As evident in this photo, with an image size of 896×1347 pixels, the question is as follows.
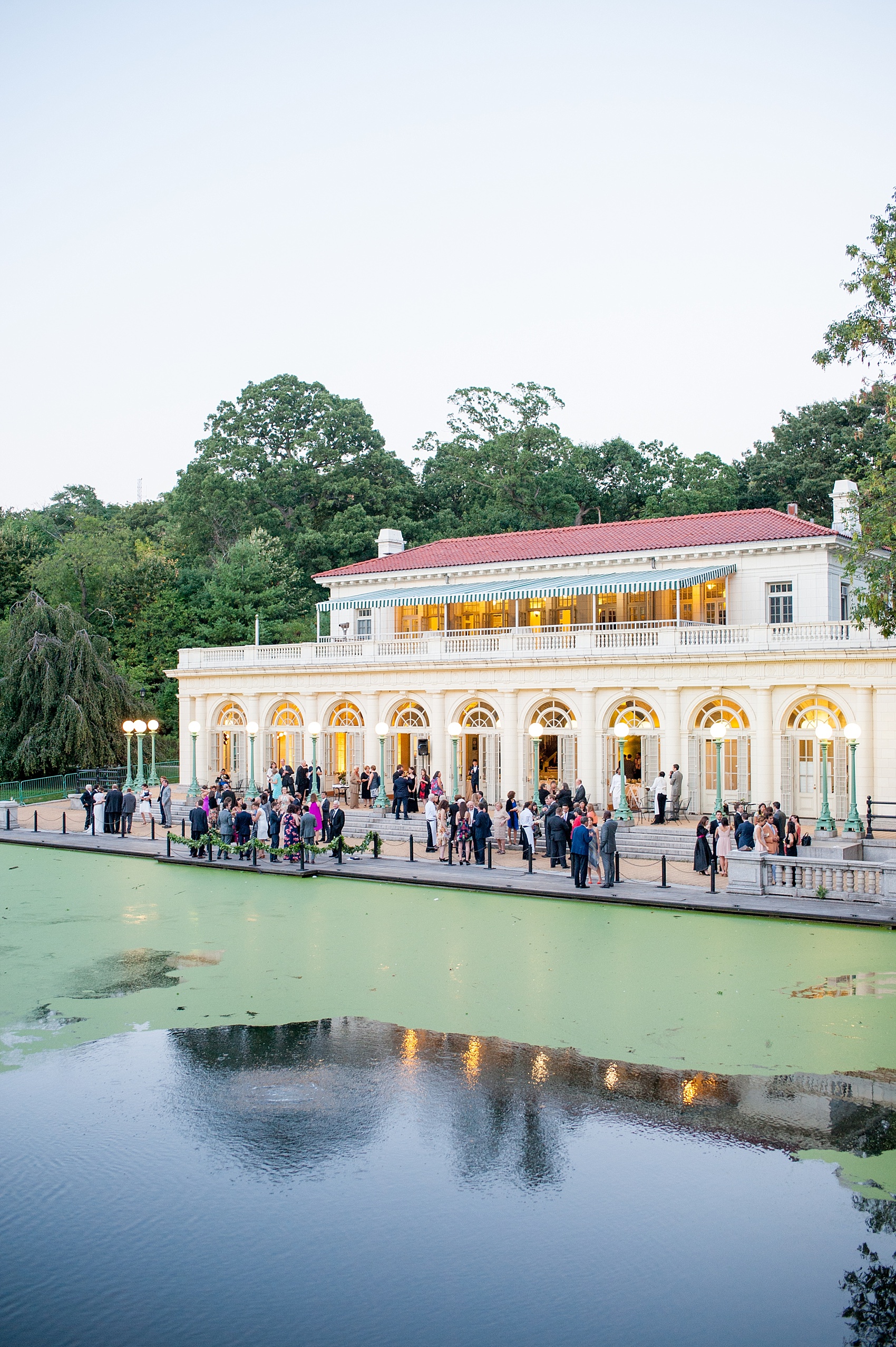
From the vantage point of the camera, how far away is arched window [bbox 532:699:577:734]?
35.3 meters

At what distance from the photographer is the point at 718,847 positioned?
2364cm

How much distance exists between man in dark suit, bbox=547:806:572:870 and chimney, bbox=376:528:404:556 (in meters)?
27.1

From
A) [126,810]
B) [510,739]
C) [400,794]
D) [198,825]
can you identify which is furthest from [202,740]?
[198,825]

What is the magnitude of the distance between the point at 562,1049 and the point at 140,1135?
4479 mm

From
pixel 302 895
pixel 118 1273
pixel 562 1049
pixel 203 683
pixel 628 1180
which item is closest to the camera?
pixel 118 1273

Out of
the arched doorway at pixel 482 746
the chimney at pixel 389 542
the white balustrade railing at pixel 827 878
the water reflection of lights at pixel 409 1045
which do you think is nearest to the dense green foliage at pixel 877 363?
the white balustrade railing at pixel 827 878

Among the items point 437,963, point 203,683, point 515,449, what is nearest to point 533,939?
point 437,963

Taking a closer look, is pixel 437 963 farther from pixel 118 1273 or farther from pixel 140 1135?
pixel 118 1273

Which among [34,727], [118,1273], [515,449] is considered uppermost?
[515,449]

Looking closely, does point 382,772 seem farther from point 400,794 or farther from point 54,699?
point 54,699

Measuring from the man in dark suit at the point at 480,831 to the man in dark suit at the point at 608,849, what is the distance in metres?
3.65

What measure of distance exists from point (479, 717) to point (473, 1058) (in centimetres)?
2586

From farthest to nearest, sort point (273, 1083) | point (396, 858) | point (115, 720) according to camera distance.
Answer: point (115, 720) < point (396, 858) < point (273, 1083)

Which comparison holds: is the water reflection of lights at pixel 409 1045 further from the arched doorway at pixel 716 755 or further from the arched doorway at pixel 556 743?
the arched doorway at pixel 556 743
